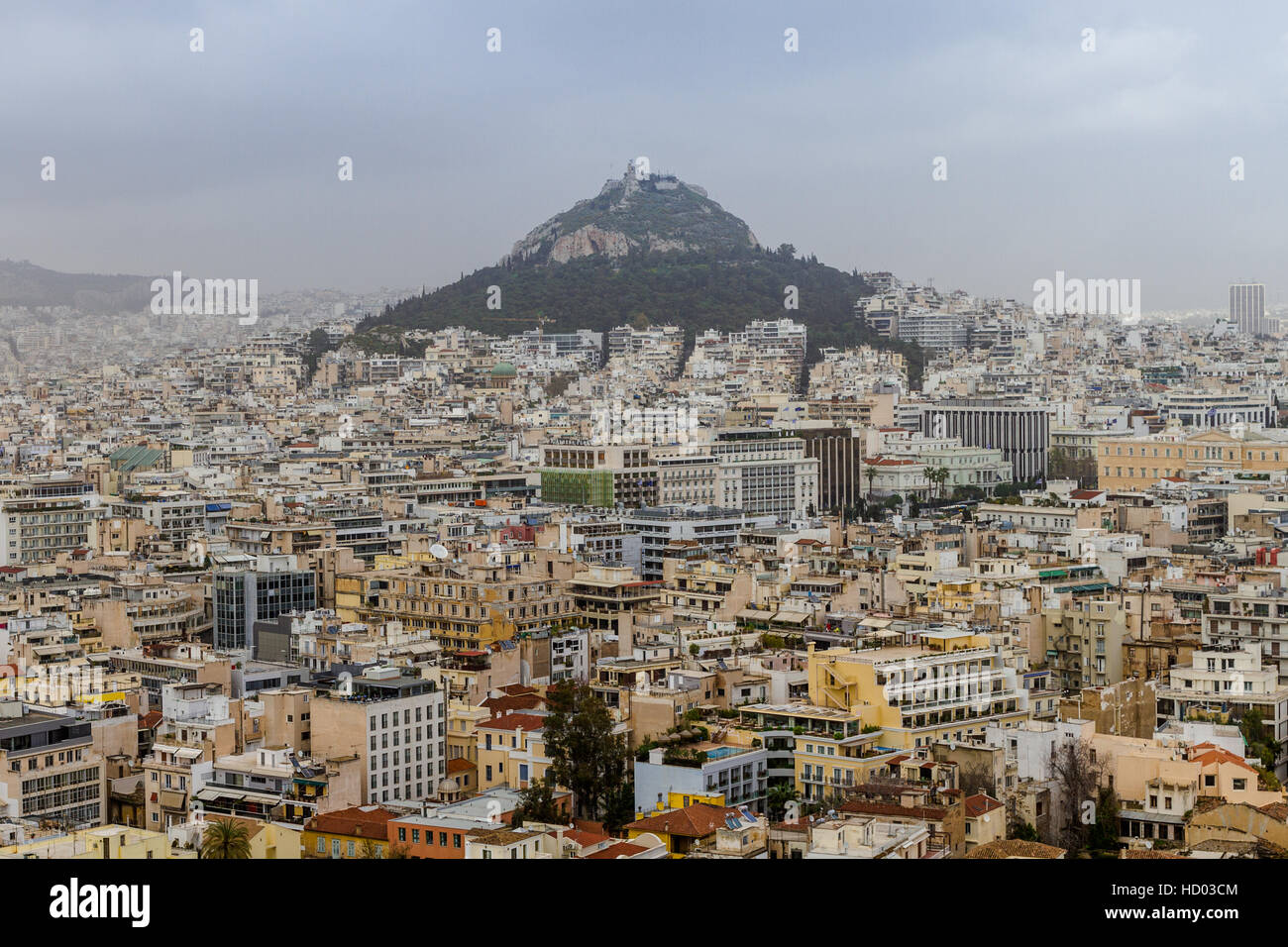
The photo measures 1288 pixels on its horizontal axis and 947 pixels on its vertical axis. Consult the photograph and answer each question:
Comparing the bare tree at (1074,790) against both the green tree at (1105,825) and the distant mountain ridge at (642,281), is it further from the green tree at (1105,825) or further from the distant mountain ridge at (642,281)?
the distant mountain ridge at (642,281)

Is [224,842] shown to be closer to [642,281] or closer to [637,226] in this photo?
[642,281]

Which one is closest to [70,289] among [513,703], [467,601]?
[467,601]

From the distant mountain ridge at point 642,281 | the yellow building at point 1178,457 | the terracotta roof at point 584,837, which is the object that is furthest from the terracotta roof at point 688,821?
the distant mountain ridge at point 642,281

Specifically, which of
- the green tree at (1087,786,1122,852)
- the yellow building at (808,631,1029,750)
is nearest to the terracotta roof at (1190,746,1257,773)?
the green tree at (1087,786,1122,852)

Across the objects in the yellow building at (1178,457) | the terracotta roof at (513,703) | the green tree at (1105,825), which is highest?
the yellow building at (1178,457)

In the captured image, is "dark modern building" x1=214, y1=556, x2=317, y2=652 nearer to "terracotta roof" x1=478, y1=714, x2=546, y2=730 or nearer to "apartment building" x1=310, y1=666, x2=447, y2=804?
"apartment building" x1=310, y1=666, x2=447, y2=804
